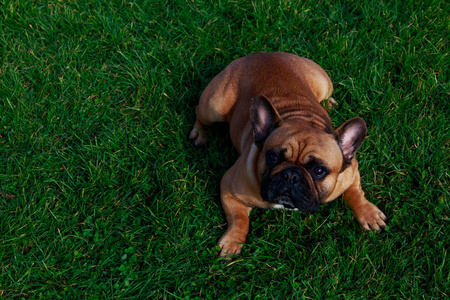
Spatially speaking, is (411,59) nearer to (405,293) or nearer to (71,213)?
(405,293)

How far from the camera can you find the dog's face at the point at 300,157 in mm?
3059

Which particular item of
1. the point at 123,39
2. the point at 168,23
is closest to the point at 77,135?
the point at 123,39

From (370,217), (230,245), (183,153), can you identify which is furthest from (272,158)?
(183,153)

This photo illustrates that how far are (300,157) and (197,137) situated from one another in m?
1.54

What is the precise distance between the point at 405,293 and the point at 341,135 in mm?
1269

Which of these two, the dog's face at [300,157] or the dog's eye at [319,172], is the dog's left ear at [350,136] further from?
the dog's eye at [319,172]

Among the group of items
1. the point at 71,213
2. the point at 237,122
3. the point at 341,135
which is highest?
the point at 341,135

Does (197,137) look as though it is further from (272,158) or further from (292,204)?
(292,204)

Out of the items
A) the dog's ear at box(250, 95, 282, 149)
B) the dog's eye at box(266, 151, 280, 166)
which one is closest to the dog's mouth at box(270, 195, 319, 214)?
the dog's eye at box(266, 151, 280, 166)

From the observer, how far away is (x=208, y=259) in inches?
140

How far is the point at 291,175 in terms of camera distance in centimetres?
301

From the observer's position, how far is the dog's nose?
9.87 ft

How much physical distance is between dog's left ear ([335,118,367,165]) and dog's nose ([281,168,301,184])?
0.43 meters

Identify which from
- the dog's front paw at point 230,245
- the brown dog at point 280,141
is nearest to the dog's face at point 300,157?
the brown dog at point 280,141
